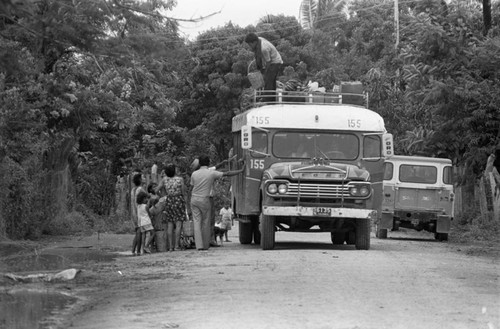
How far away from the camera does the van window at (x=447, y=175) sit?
95.5 feet

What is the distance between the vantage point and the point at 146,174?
37688 millimetres

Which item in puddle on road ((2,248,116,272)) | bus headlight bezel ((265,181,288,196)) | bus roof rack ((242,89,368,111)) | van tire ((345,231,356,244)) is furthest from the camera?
van tire ((345,231,356,244))

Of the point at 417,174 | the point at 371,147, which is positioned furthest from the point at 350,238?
the point at 417,174

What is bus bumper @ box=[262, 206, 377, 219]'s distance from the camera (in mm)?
19484

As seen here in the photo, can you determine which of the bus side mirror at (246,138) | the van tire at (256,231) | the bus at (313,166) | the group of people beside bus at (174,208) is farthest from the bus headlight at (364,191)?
the van tire at (256,231)

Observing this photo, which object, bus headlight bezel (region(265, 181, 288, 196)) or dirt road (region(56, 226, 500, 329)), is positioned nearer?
dirt road (region(56, 226, 500, 329))

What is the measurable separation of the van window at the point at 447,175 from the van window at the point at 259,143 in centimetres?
995

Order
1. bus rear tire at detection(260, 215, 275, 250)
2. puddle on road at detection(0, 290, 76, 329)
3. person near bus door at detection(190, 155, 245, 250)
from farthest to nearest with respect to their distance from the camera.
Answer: person near bus door at detection(190, 155, 245, 250) < bus rear tire at detection(260, 215, 275, 250) < puddle on road at detection(0, 290, 76, 329)

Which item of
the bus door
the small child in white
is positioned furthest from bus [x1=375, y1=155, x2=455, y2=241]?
the small child in white

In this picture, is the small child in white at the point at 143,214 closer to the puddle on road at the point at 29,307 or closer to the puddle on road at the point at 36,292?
the puddle on road at the point at 36,292

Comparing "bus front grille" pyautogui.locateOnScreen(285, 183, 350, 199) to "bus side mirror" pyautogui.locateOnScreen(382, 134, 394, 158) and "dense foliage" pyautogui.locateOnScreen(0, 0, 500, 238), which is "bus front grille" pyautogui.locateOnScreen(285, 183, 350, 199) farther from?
"dense foliage" pyautogui.locateOnScreen(0, 0, 500, 238)

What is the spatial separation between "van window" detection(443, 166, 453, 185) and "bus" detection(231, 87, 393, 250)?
847 cm

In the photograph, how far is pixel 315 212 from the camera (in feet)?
64.0

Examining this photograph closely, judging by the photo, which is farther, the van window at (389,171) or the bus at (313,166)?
the van window at (389,171)
